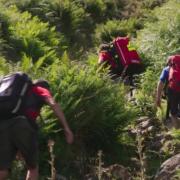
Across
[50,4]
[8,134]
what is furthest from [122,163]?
[50,4]

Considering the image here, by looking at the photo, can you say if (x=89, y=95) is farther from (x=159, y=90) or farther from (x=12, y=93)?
(x=12, y=93)

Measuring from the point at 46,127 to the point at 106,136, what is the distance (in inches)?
50.9

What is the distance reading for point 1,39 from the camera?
1385 centimetres

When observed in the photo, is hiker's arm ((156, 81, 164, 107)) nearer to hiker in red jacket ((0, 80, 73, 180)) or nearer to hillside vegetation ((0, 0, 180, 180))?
hillside vegetation ((0, 0, 180, 180))

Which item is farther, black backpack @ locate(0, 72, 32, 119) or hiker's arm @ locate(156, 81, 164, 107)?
hiker's arm @ locate(156, 81, 164, 107)

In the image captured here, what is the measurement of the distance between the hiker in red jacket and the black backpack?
86 millimetres

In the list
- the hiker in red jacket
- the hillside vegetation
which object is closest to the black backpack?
the hiker in red jacket

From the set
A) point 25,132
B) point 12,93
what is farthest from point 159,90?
point 12,93

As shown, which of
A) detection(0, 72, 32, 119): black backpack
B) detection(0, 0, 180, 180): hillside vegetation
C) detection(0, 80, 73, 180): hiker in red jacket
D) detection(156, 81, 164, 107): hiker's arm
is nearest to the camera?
detection(0, 72, 32, 119): black backpack

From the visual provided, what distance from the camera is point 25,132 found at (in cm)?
600

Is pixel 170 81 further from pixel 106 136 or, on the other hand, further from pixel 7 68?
pixel 7 68

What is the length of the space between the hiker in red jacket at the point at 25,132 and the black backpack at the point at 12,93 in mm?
86

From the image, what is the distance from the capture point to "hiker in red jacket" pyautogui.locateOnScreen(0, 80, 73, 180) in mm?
5969

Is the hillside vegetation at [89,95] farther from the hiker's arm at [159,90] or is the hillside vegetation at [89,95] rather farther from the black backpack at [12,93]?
the black backpack at [12,93]
